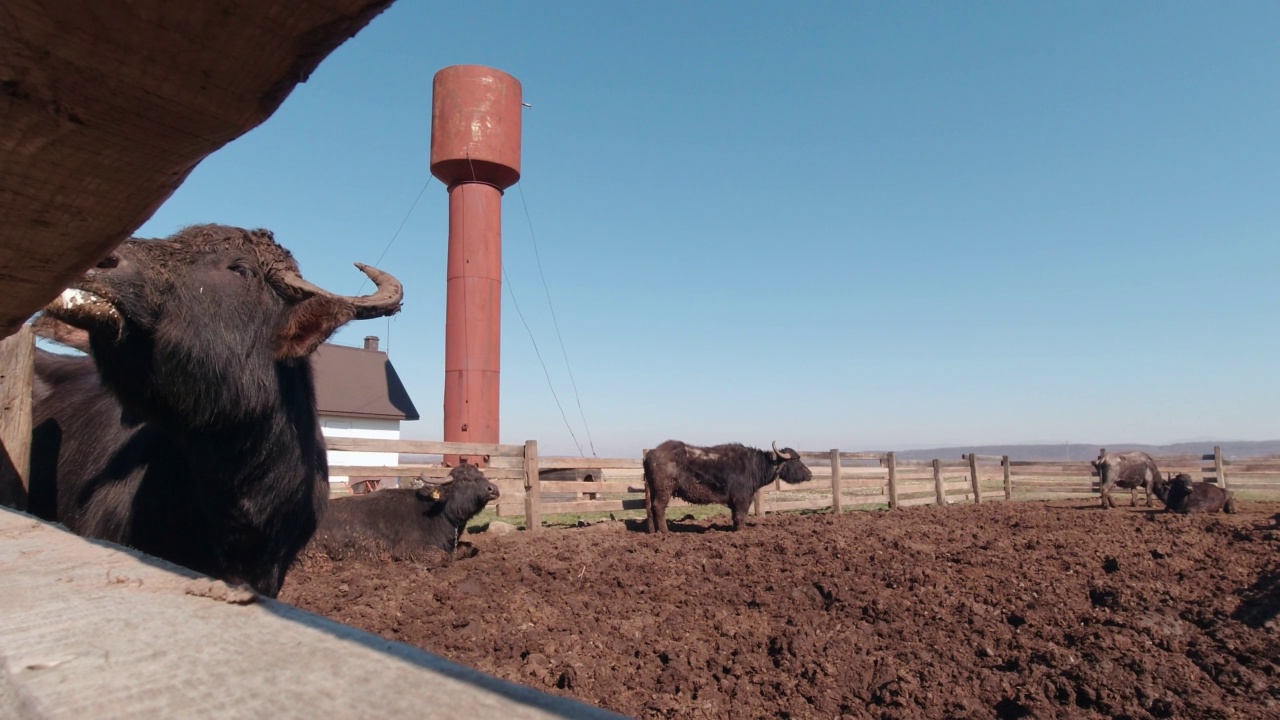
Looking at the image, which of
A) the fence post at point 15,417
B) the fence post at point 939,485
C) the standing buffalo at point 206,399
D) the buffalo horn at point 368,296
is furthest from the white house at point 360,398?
the buffalo horn at point 368,296

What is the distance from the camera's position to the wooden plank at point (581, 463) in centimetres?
1219

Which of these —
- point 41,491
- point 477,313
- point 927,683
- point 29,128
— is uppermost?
point 477,313

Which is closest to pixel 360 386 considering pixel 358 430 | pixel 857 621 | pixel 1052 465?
pixel 358 430

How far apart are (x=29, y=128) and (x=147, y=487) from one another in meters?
2.67

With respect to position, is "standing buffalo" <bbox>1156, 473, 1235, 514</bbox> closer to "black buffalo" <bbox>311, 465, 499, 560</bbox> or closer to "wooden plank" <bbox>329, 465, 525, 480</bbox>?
"wooden plank" <bbox>329, 465, 525, 480</bbox>

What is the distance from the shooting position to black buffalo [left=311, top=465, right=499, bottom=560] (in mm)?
7902

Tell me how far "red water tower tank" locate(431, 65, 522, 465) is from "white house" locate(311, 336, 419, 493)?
1574 centimetres

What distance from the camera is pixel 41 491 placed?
12.0ft

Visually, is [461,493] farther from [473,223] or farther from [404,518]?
[473,223]

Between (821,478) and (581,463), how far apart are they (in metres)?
6.27

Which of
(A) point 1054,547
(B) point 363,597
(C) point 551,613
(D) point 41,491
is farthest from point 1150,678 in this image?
(D) point 41,491

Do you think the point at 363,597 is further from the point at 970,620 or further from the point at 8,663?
the point at 8,663

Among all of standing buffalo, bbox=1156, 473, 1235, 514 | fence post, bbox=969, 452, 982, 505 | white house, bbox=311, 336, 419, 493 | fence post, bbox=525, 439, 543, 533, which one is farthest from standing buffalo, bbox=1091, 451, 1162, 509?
white house, bbox=311, 336, 419, 493

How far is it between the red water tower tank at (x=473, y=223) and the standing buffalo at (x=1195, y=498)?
15283 mm
